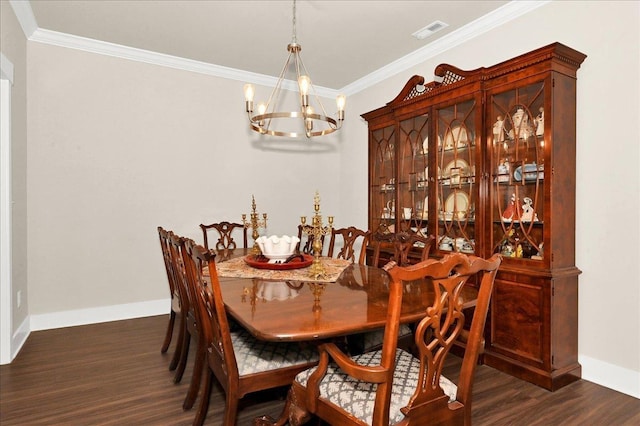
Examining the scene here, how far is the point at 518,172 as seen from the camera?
2.75 metres

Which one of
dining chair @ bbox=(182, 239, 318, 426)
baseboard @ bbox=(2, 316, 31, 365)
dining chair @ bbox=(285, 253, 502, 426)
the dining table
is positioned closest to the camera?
dining chair @ bbox=(285, 253, 502, 426)

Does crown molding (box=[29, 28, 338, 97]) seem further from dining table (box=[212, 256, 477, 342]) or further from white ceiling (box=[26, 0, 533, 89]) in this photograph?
dining table (box=[212, 256, 477, 342])

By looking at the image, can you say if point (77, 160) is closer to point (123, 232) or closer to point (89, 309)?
point (123, 232)

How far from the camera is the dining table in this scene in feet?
4.78

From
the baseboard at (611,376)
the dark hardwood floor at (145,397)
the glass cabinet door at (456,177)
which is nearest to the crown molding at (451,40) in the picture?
the glass cabinet door at (456,177)

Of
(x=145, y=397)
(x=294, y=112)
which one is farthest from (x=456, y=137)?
(x=145, y=397)

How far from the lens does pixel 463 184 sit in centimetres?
314

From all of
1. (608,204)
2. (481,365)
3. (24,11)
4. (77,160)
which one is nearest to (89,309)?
(77,160)

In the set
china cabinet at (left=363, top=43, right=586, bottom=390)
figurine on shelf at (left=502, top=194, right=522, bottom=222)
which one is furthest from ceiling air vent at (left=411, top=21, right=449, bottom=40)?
figurine on shelf at (left=502, top=194, right=522, bottom=222)

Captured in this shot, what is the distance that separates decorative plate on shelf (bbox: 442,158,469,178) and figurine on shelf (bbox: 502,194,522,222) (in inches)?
17.4

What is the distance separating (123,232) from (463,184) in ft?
10.9

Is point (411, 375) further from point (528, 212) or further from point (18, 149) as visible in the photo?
point (18, 149)

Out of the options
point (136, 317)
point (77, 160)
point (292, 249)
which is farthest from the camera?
point (136, 317)

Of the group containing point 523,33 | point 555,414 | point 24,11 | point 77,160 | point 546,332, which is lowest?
point 555,414
